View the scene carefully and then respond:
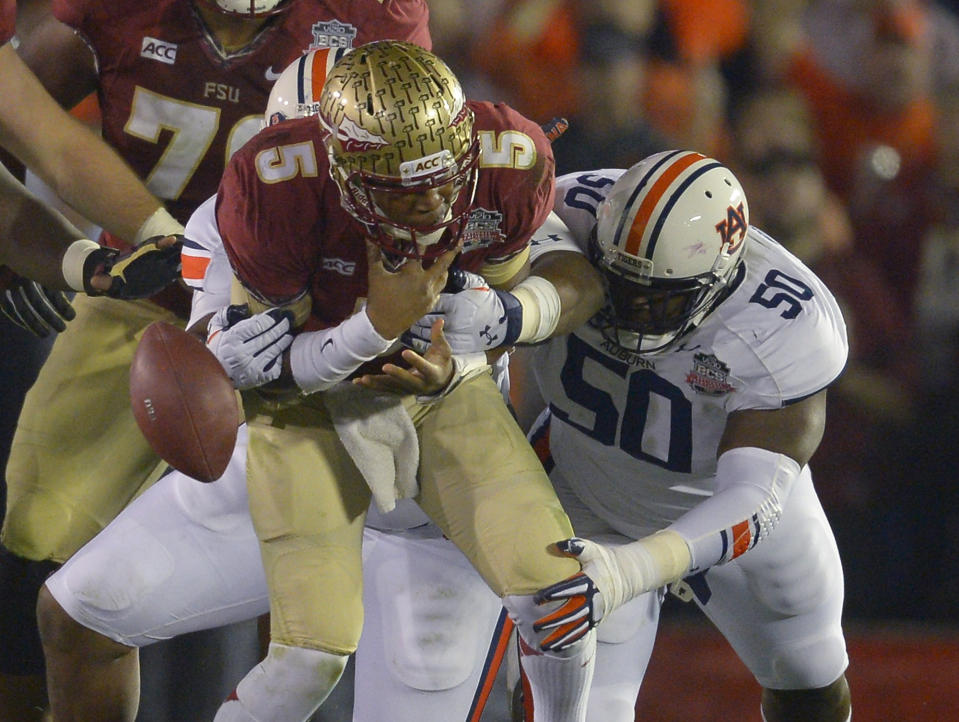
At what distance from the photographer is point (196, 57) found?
2.61 meters

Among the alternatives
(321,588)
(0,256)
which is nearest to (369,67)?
(321,588)

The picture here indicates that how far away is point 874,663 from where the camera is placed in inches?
134

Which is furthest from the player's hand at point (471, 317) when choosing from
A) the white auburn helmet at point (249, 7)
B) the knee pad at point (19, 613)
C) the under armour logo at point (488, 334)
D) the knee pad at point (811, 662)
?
the knee pad at point (19, 613)

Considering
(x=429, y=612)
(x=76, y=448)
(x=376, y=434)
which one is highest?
(x=376, y=434)

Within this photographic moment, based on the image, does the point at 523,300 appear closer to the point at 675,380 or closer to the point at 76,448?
the point at 675,380

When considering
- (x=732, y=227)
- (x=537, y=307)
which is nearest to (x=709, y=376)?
(x=732, y=227)

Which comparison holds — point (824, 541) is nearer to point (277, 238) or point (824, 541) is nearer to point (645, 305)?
point (645, 305)

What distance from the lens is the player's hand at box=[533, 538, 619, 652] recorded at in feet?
6.77

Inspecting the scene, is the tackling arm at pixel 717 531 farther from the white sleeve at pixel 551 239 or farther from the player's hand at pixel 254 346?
the player's hand at pixel 254 346

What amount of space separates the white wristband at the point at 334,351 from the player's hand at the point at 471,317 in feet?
0.23

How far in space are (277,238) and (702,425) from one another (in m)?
0.81

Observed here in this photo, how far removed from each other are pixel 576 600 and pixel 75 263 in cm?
105

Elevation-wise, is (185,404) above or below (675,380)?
above

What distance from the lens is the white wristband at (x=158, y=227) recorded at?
8.29ft
